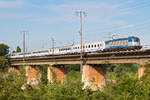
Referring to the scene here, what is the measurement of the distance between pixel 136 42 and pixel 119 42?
3140mm

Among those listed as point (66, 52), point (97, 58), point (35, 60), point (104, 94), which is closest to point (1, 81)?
point (104, 94)

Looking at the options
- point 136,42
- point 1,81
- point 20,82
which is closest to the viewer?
point 20,82

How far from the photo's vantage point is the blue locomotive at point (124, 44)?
39562mm

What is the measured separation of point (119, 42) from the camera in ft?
137

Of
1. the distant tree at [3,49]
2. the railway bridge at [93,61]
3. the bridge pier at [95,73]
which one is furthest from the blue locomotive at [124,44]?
the distant tree at [3,49]

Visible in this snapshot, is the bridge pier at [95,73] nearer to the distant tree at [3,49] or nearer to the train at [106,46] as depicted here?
the train at [106,46]

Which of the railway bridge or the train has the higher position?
the train

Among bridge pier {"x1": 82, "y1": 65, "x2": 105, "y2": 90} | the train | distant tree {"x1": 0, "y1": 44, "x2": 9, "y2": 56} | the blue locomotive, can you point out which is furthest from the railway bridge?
distant tree {"x1": 0, "y1": 44, "x2": 9, "y2": 56}

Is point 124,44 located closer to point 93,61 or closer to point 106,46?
point 106,46

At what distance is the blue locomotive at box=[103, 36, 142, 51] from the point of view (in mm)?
39562

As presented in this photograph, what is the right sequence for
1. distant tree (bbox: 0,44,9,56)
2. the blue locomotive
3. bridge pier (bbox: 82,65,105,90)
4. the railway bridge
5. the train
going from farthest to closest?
1. distant tree (bbox: 0,44,9,56)
2. bridge pier (bbox: 82,65,105,90)
3. the train
4. the blue locomotive
5. the railway bridge

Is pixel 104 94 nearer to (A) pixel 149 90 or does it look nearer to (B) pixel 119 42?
(A) pixel 149 90

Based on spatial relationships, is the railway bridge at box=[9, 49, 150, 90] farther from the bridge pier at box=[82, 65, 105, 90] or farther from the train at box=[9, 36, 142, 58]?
the train at box=[9, 36, 142, 58]

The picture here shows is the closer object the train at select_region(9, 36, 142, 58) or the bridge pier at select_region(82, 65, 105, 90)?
the train at select_region(9, 36, 142, 58)
